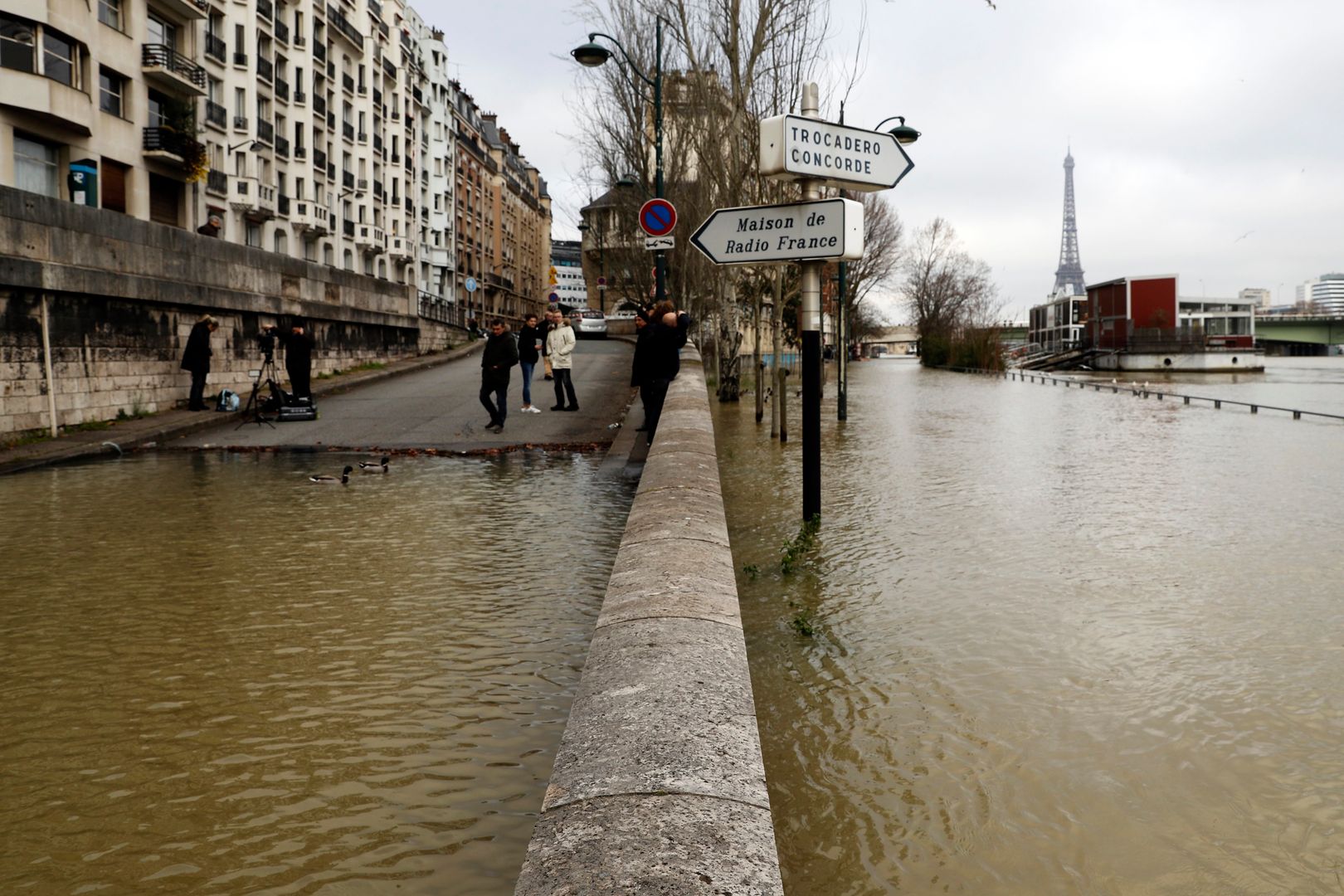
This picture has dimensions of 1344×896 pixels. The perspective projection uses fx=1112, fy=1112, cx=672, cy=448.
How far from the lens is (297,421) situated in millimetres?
17234

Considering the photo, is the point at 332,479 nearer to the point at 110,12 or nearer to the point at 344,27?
the point at 110,12

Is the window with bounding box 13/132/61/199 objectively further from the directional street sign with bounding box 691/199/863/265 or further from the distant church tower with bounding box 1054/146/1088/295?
the distant church tower with bounding box 1054/146/1088/295

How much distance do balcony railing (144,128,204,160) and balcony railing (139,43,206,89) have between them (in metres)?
1.86

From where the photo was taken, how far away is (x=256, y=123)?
42.6 metres

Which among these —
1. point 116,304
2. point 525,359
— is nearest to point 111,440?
point 116,304

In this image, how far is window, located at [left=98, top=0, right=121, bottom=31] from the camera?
3084 cm

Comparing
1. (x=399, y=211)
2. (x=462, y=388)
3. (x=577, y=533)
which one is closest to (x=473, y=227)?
(x=399, y=211)

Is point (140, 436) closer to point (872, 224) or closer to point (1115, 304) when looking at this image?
point (872, 224)

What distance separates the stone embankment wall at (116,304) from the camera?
539 inches

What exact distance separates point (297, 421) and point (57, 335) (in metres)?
3.68

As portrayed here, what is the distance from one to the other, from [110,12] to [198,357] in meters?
19.9

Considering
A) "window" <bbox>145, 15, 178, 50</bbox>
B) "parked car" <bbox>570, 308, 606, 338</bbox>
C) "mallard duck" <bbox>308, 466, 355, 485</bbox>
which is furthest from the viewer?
"parked car" <bbox>570, 308, 606, 338</bbox>

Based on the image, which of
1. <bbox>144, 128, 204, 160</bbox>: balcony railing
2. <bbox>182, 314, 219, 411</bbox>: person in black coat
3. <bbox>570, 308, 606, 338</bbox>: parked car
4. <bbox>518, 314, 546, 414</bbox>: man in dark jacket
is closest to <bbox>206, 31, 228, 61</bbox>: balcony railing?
<bbox>144, 128, 204, 160</bbox>: balcony railing

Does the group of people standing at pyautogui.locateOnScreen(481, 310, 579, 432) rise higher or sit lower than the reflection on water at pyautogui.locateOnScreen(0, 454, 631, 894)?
higher
